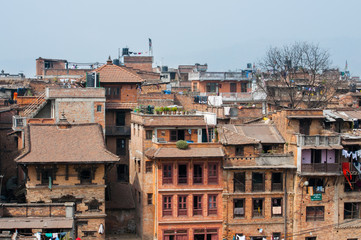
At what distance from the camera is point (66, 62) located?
11838cm

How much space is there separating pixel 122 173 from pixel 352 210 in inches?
995

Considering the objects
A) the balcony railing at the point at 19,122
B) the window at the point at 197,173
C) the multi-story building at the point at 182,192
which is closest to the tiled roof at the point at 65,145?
the multi-story building at the point at 182,192

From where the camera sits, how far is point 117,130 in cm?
7200

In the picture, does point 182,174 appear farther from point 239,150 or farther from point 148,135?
point 239,150

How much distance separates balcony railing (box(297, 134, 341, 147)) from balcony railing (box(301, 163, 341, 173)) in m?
1.89

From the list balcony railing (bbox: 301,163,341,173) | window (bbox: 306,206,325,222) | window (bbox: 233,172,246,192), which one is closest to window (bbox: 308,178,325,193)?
balcony railing (bbox: 301,163,341,173)

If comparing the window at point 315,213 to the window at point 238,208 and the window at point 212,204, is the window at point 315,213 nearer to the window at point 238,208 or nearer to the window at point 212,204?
the window at point 238,208

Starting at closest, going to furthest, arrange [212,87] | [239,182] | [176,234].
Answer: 1. [176,234]
2. [239,182]
3. [212,87]

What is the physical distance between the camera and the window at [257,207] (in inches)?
2349

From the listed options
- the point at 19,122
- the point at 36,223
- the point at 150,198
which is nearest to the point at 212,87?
the point at 19,122

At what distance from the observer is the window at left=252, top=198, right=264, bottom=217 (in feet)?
196

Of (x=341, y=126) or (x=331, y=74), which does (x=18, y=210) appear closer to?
(x=341, y=126)

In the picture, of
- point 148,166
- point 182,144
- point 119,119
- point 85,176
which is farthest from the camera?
point 119,119

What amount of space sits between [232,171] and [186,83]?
191ft
